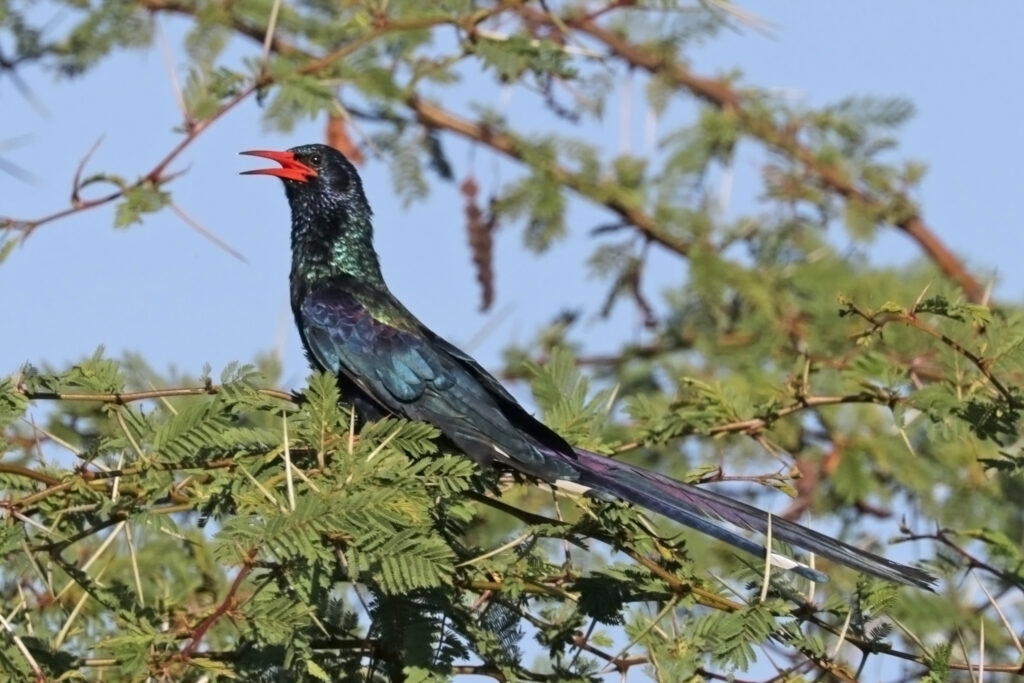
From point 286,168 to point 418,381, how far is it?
1.41 m

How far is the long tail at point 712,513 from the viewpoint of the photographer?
400cm

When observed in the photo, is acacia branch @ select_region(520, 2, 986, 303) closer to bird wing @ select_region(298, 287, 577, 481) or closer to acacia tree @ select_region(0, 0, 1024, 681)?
acacia tree @ select_region(0, 0, 1024, 681)

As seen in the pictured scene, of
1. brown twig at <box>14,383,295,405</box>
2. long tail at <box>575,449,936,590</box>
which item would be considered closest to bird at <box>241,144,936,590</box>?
long tail at <box>575,449,936,590</box>

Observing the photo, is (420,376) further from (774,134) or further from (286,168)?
(774,134)

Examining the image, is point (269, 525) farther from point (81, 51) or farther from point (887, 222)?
point (887, 222)

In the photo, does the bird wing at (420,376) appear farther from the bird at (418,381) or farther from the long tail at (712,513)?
the long tail at (712,513)

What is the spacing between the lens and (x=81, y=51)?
6363 millimetres

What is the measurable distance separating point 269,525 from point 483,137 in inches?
143

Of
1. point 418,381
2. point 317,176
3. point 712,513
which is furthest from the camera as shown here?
point 317,176

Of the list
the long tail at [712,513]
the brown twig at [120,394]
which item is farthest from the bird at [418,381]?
the brown twig at [120,394]

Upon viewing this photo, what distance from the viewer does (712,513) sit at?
14.2ft

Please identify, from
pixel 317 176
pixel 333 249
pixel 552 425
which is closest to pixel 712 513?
pixel 552 425

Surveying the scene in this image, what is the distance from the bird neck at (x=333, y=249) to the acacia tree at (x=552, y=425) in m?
0.41

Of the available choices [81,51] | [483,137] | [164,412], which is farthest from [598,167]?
[164,412]
